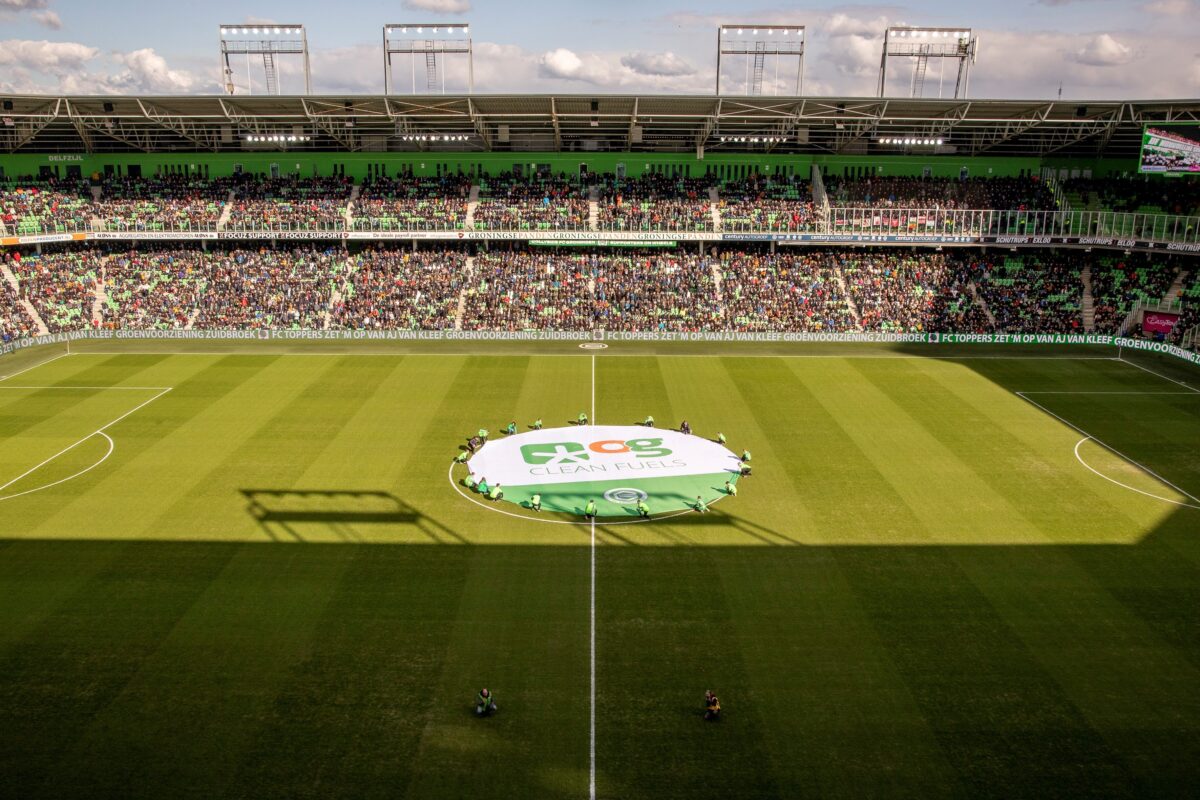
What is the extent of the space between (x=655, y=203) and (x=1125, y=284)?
3615cm

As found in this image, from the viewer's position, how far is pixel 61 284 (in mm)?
64188

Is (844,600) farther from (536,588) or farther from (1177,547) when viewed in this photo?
(1177,547)

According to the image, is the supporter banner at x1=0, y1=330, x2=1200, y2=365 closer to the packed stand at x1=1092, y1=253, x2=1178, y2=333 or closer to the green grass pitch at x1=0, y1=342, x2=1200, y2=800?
the packed stand at x1=1092, y1=253, x2=1178, y2=333

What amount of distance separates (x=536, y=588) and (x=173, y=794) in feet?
35.3

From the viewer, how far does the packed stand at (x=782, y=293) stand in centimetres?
6169

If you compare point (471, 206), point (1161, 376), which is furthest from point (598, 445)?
point (471, 206)

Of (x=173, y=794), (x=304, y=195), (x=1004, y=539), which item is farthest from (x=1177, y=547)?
(x=304, y=195)

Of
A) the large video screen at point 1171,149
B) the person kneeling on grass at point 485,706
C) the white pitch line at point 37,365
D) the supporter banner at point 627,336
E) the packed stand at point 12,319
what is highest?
the large video screen at point 1171,149

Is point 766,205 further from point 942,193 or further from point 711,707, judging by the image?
point 711,707

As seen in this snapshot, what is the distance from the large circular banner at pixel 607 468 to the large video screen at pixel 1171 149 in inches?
1538

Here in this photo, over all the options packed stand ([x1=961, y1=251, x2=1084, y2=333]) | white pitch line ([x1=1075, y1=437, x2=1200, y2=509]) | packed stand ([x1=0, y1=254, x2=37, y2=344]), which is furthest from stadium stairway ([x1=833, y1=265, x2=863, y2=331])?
packed stand ([x1=0, y1=254, x2=37, y2=344])

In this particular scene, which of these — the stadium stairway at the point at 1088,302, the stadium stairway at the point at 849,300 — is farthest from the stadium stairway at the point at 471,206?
the stadium stairway at the point at 1088,302

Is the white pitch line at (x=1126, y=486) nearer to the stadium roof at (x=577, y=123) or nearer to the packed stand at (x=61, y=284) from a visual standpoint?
the stadium roof at (x=577, y=123)

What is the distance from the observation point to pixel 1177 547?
27.5 metres
